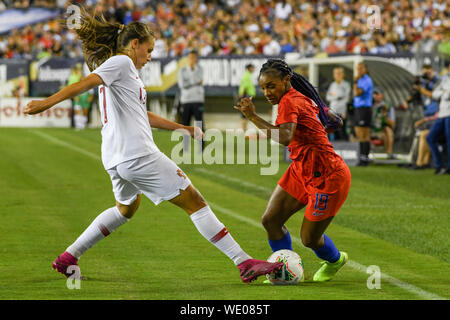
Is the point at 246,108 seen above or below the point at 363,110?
above

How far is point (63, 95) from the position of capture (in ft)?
19.9

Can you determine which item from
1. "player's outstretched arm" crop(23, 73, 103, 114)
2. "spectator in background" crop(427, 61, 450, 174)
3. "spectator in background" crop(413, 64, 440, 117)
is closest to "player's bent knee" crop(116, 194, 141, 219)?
"player's outstretched arm" crop(23, 73, 103, 114)

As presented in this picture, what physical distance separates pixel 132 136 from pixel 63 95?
0.69 meters

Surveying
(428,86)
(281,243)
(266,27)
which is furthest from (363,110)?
(266,27)

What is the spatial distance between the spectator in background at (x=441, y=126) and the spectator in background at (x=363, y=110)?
→ 1605 millimetres

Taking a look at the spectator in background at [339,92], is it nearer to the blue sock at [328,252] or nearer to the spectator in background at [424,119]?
the spectator in background at [424,119]

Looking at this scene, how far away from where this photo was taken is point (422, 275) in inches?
303

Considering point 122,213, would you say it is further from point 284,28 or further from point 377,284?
point 284,28

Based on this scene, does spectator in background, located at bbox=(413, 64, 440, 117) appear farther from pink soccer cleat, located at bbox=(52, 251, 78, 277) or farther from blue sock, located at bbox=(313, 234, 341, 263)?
pink soccer cleat, located at bbox=(52, 251, 78, 277)

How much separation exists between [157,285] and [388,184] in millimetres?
9240

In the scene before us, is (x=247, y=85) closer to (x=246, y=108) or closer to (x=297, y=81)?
(x=297, y=81)

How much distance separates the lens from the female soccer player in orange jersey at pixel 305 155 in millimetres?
6637

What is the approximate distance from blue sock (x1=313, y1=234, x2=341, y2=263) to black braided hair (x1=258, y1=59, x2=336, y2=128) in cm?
96
